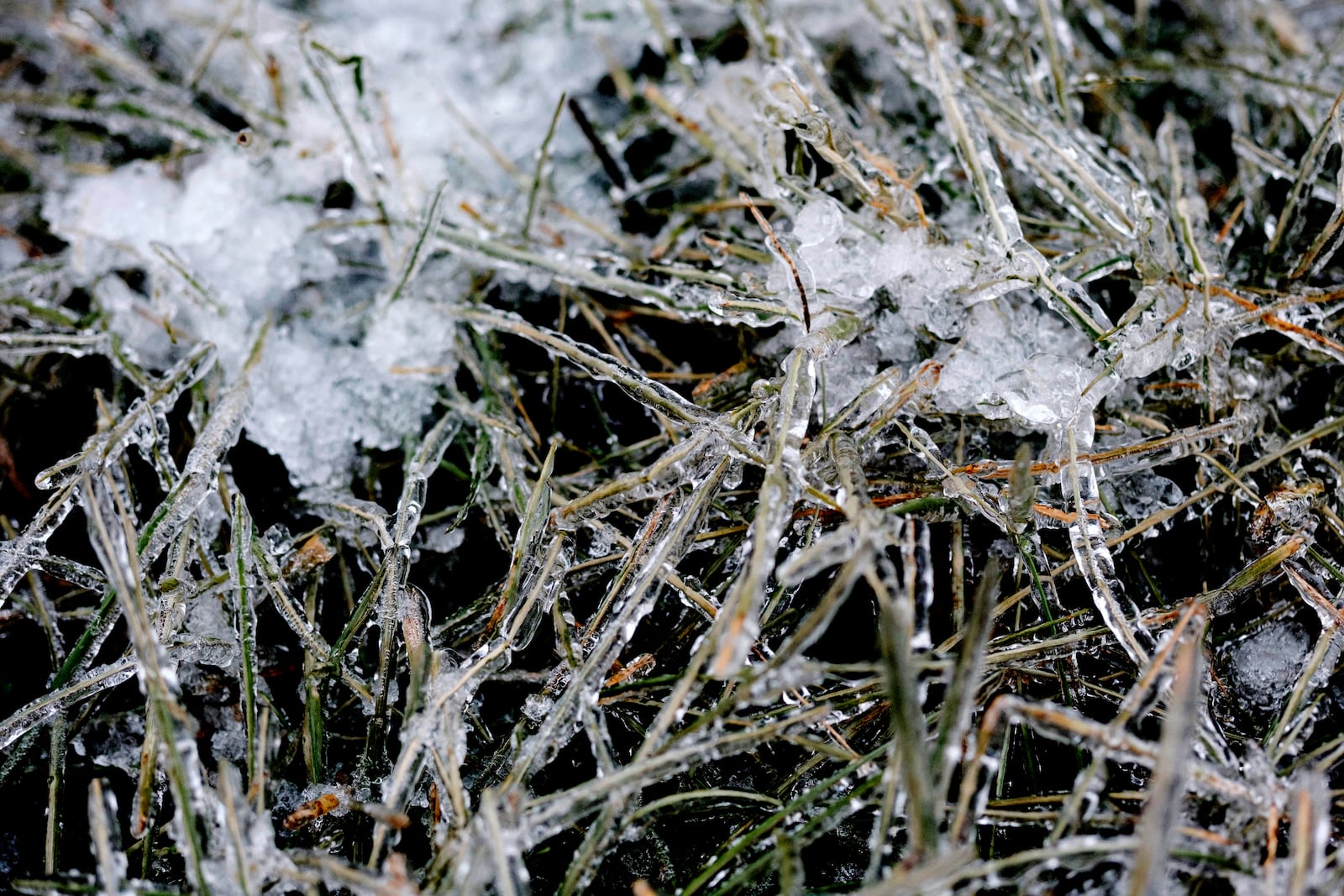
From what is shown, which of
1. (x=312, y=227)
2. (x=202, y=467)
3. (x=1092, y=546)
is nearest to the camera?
(x=1092, y=546)

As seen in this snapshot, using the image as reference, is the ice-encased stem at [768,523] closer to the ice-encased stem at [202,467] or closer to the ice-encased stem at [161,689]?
the ice-encased stem at [161,689]

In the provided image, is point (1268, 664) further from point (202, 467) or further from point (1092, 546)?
point (202, 467)

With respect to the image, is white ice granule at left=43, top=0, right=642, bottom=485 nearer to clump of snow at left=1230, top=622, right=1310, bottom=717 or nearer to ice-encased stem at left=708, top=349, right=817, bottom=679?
ice-encased stem at left=708, top=349, right=817, bottom=679

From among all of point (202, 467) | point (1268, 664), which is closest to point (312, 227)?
point (202, 467)

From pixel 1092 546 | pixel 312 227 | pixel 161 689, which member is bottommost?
pixel 1092 546

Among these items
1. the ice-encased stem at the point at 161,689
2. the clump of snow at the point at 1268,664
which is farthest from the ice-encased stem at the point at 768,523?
the clump of snow at the point at 1268,664

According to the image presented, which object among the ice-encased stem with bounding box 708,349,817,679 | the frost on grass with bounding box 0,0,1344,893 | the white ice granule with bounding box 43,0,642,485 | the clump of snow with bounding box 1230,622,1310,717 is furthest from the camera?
the white ice granule with bounding box 43,0,642,485

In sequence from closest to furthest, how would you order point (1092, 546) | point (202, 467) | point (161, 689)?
point (161, 689) → point (1092, 546) → point (202, 467)

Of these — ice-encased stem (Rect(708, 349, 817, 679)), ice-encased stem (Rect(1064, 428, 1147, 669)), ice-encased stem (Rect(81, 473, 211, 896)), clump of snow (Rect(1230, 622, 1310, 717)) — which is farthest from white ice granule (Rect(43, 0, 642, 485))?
clump of snow (Rect(1230, 622, 1310, 717))

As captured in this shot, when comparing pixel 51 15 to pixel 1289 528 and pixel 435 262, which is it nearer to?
pixel 435 262
